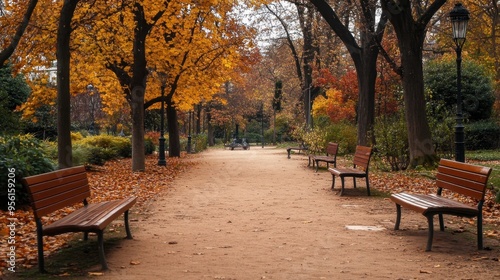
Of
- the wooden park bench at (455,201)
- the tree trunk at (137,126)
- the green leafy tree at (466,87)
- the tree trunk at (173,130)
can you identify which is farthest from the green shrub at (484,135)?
the wooden park bench at (455,201)

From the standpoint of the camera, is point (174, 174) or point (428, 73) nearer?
point (174, 174)

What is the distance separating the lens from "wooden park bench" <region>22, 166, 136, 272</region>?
5543 mm

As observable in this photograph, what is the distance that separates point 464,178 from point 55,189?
4.95m

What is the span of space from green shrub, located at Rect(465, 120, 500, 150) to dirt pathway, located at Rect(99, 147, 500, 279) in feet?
59.8

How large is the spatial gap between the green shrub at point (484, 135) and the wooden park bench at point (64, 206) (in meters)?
23.7

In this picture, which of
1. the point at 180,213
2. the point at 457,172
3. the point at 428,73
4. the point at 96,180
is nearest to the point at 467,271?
the point at 457,172

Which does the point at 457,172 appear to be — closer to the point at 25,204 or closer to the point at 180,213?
the point at 180,213

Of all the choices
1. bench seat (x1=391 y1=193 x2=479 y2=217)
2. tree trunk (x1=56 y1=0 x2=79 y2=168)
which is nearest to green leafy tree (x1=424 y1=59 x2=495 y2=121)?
tree trunk (x1=56 y1=0 x2=79 y2=168)

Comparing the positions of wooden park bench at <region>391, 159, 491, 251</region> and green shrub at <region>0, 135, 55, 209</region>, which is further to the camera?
green shrub at <region>0, 135, 55, 209</region>

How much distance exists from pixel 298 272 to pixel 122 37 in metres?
12.2

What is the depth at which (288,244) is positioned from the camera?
685 cm

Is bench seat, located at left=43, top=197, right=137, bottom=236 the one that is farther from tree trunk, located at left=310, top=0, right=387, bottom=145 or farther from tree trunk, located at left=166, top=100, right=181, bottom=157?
tree trunk, located at left=166, top=100, right=181, bottom=157

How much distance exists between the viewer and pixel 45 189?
19.4ft

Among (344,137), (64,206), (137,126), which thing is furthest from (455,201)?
(344,137)
